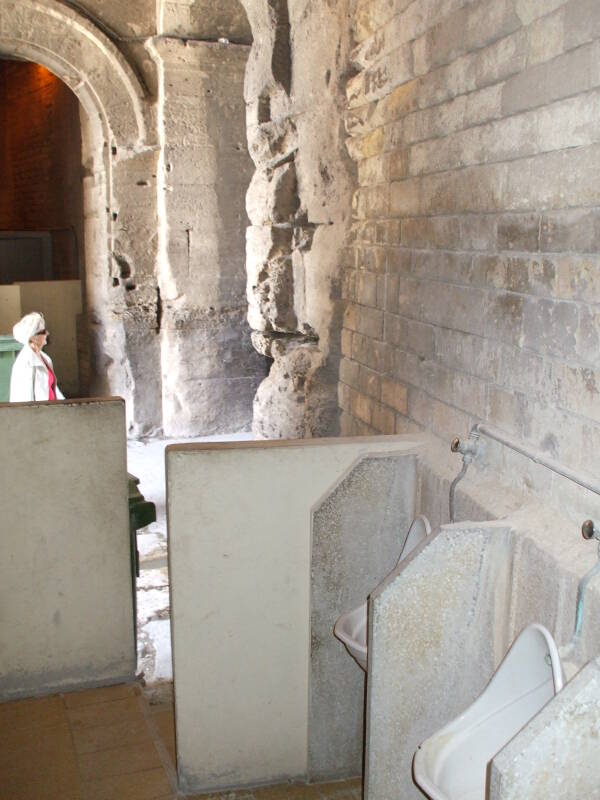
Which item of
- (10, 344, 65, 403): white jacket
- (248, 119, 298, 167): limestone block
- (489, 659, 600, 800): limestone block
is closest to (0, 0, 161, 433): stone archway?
(10, 344, 65, 403): white jacket

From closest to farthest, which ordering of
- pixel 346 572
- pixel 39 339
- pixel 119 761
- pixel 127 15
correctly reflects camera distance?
pixel 346 572, pixel 119 761, pixel 39 339, pixel 127 15

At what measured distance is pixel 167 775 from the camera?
3.20 meters

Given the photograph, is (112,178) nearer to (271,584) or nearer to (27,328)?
(27,328)

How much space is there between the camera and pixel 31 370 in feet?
19.4

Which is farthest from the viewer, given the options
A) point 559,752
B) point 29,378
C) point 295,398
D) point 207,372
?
point 207,372

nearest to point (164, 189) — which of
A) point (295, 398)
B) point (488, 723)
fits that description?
point (295, 398)

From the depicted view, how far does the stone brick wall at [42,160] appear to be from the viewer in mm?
11336

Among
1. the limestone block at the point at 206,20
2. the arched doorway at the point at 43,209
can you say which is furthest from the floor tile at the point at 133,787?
the arched doorway at the point at 43,209

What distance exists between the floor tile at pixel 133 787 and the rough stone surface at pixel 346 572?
561 millimetres

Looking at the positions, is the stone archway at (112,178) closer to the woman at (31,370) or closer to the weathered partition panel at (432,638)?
the woman at (31,370)

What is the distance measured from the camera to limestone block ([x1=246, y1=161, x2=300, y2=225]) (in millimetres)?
4652

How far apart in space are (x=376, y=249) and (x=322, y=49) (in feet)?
3.85

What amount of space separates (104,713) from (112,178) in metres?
5.24

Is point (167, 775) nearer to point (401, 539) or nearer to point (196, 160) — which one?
point (401, 539)
